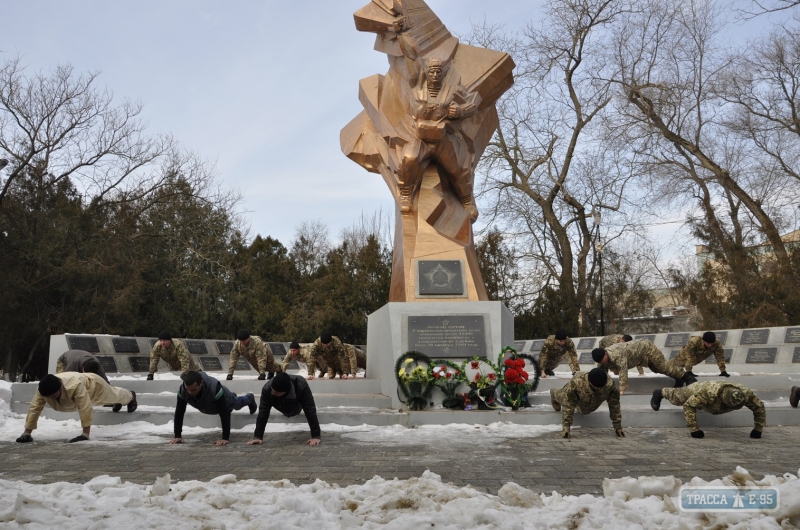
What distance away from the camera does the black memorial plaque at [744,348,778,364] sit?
→ 49.3 feet

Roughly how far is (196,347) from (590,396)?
1117 centimetres

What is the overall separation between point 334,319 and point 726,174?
53.3 feet

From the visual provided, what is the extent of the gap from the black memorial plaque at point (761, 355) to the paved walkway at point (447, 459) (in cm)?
784

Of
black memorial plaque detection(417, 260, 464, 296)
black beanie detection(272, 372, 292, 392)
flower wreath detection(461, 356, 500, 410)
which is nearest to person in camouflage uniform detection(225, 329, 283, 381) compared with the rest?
black memorial plaque detection(417, 260, 464, 296)

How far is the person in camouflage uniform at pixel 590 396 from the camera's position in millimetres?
7730

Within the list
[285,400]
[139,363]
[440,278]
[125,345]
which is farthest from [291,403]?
[125,345]

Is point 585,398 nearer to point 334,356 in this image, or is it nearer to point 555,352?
point 555,352

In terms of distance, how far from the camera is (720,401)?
7.88 m

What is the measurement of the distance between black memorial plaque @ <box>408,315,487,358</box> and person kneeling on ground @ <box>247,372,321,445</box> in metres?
2.70

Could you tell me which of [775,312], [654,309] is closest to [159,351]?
[775,312]

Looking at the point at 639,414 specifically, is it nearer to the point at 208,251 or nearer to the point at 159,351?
the point at 159,351

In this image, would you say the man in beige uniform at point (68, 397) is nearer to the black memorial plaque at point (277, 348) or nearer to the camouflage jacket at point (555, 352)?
the camouflage jacket at point (555, 352)

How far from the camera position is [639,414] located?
28.8 feet

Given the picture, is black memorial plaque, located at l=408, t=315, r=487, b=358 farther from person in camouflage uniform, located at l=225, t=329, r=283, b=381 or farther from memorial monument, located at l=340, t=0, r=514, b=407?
person in camouflage uniform, located at l=225, t=329, r=283, b=381
